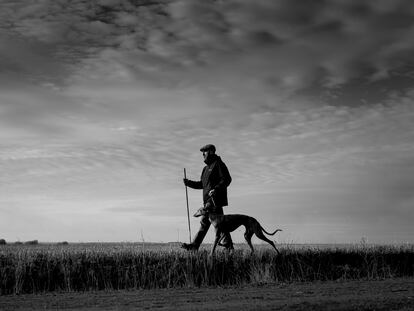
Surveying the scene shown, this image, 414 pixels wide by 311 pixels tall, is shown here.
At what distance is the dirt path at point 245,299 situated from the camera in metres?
10.8

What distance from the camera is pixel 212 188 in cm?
1716

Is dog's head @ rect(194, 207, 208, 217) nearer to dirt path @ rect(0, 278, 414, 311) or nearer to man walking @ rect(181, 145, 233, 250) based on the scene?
man walking @ rect(181, 145, 233, 250)

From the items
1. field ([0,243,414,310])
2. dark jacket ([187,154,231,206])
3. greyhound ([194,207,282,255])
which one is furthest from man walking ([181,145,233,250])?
field ([0,243,414,310])

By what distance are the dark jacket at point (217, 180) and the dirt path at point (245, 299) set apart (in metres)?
3.45

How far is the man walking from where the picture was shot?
16.8m

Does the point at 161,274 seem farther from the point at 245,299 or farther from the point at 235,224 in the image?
the point at 245,299

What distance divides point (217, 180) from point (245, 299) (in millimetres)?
5691

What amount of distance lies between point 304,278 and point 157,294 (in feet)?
16.5

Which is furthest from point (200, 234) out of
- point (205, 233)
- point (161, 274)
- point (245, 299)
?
point (245, 299)

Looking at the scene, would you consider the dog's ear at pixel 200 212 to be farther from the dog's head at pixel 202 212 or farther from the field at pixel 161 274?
the field at pixel 161 274

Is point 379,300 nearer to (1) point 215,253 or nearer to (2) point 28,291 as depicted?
(1) point 215,253

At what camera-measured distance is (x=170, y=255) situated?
616 inches

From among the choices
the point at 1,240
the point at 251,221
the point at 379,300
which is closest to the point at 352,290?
the point at 379,300

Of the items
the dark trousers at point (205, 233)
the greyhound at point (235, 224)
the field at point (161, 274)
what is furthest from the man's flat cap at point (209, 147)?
the field at point (161, 274)
